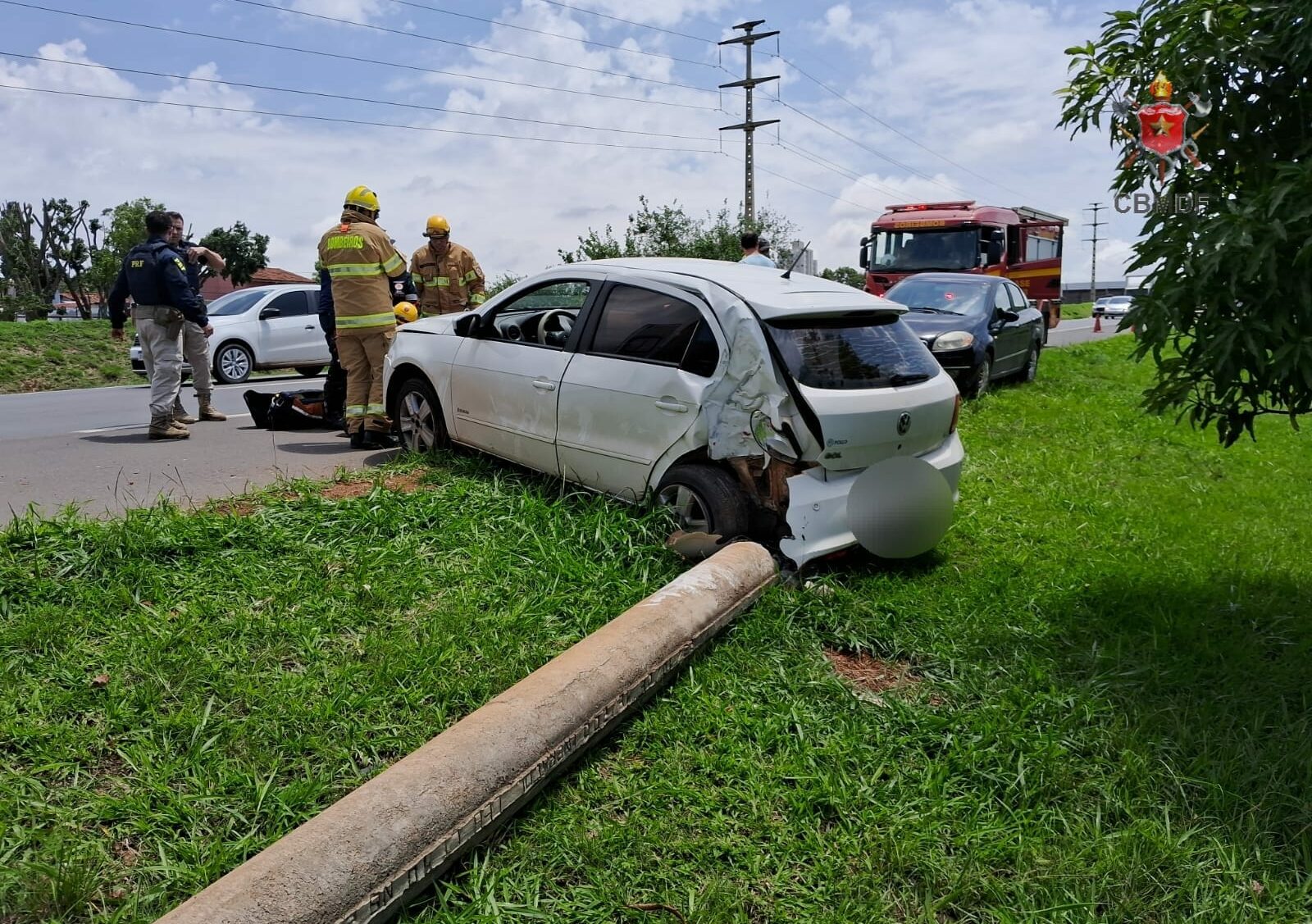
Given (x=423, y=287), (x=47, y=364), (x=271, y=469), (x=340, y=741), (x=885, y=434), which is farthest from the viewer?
(x=47, y=364)

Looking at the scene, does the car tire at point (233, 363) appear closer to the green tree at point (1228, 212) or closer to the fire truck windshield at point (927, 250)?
the fire truck windshield at point (927, 250)

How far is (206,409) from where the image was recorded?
936cm

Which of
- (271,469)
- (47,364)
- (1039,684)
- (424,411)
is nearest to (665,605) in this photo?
(1039,684)

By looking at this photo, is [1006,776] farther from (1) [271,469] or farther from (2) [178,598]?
(1) [271,469]

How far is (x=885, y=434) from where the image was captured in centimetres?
475

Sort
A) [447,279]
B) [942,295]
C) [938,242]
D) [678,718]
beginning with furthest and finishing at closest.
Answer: [938,242] → [942,295] → [447,279] → [678,718]

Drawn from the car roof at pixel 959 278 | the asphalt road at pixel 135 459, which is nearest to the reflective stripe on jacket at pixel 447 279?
the asphalt road at pixel 135 459

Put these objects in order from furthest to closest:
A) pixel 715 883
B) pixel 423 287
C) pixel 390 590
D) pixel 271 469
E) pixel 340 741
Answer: pixel 423 287
pixel 271 469
pixel 390 590
pixel 340 741
pixel 715 883

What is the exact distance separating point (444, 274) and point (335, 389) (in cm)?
162

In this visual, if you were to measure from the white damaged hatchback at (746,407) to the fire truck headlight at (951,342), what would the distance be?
5.27 meters

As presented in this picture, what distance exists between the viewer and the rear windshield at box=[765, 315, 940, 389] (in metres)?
4.69

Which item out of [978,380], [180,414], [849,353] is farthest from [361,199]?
[978,380]

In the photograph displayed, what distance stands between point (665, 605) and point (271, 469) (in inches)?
156

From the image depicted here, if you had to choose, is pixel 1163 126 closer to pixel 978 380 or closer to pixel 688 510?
pixel 688 510
